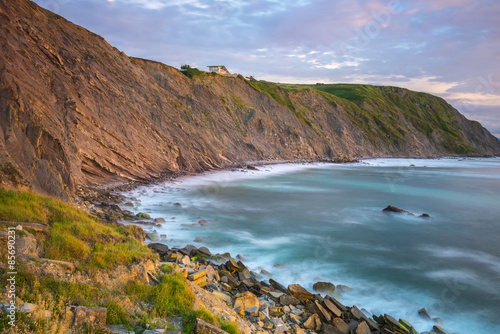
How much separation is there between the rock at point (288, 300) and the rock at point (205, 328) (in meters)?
3.17

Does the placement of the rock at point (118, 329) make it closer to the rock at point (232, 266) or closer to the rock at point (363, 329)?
the rock at point (363, 329)

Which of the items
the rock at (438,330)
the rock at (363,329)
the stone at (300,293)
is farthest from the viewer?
the stone at (300,293)

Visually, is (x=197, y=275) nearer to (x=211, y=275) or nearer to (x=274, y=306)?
(x=211, y=275)

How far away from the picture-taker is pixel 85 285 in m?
6.07

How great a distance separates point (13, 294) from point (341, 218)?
1841cm

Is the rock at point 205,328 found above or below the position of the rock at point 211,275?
above

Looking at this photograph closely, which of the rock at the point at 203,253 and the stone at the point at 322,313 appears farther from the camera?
the rock at the point at 203,253

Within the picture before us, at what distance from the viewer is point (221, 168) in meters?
39.5

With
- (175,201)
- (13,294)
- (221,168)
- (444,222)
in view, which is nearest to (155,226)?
(175,201)

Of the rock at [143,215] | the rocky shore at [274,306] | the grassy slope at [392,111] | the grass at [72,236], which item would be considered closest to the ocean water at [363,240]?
the rocky shore at [274,306]

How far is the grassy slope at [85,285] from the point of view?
17.8 ft

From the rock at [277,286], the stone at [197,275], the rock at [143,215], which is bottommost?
the rock at [277,286]

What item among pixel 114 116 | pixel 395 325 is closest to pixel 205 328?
pixel 395 325

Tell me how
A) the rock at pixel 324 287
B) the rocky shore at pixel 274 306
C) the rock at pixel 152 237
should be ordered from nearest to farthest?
the rocky shore at pixel 274 306, the rock at pixel 324 287, the rock at pixel 152 237
